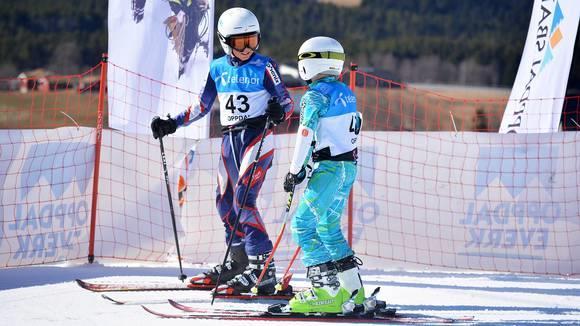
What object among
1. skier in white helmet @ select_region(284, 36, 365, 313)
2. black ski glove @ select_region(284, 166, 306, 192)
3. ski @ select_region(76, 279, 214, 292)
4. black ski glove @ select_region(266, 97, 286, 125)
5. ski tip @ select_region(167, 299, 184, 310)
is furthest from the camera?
ski @ select_region(76, 279, 214, 292)

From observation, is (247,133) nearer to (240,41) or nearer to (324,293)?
(240,41)

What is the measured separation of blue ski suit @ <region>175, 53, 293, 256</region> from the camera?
770cm

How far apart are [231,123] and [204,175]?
1947 mm

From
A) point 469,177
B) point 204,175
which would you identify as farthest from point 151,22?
point 469,177

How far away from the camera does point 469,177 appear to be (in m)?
9.52

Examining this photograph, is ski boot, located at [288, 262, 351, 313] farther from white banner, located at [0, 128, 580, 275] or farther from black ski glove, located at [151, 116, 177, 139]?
white banner, located at [0, 128, 580, 275]

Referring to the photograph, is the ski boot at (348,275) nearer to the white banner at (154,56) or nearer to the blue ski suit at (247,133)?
the blue ski suit at (247,133)

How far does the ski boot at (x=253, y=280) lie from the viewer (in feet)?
25.2

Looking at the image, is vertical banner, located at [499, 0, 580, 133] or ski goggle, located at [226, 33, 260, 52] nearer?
ski goggle, located at [226, 33, 260, 52]

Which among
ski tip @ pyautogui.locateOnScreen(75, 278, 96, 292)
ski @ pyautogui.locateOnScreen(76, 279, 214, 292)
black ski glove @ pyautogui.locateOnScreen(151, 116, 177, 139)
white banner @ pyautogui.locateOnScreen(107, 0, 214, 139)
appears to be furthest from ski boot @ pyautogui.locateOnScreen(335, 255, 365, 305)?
white banner @ pyautogui.locateOnScreen(107, 0, 214, 139)

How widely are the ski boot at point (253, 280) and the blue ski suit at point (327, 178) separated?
89 cm

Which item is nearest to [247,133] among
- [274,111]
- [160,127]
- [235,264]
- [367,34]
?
[274,111]

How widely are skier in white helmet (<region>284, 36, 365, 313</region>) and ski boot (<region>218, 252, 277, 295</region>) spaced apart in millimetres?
803

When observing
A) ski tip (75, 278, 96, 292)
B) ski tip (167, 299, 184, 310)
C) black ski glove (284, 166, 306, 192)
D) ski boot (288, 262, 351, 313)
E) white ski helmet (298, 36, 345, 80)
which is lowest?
ski tip (75, 278, 96, 292)
